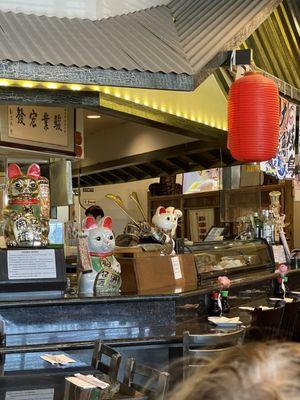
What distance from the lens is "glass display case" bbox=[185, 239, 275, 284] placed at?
486cm

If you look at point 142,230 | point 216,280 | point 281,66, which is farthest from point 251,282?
point 281,66

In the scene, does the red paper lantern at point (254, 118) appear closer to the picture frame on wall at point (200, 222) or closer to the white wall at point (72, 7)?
the white wall at point (72, 7)

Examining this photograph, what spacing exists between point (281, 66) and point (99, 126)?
3.03m

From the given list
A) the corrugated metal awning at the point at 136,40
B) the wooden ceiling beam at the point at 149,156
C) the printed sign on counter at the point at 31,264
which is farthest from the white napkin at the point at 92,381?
the wooden ceiling beam at the point at 149,156

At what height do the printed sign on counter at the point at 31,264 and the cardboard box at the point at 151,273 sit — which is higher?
the printed sign on counter at the point at 31,264

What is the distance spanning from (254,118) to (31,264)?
1.91 metres

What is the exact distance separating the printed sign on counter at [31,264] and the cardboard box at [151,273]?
631 millimetres

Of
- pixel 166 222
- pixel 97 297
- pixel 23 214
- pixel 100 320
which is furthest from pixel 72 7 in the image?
pixel 100 320

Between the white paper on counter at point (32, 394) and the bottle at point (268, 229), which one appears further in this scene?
the bottle at point (268, 229)

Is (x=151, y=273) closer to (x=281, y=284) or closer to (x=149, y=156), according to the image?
(x=281, y=284)

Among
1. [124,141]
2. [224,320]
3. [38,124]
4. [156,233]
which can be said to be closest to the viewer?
[224,320]

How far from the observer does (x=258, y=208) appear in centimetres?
819

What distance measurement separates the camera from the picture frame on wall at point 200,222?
9259mm

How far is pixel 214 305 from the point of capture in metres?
4.34
